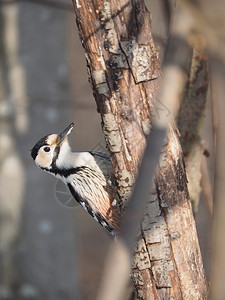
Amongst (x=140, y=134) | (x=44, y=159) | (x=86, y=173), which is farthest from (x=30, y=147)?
(x=140, y=134)

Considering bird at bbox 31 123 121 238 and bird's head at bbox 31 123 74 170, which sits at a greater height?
bird's head at bbox 31 123 74 170

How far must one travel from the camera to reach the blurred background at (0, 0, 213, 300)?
4.35m

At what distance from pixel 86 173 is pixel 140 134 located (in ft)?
2.94

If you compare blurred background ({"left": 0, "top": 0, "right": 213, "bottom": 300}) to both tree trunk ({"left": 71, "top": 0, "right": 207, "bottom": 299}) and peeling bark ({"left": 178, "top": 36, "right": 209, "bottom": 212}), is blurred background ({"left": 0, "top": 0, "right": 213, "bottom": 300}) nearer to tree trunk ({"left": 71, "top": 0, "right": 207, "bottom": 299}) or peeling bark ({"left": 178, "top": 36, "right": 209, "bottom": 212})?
peeling bark ({"left": 178, "top": 36, "right": 209, "bottom": 212})

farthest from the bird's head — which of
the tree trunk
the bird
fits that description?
the tree trunk

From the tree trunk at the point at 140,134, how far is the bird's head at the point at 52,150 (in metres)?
0.87

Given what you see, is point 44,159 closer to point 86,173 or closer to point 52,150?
point 52,150

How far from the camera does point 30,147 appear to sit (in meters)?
4.00

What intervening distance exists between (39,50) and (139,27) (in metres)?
2.96

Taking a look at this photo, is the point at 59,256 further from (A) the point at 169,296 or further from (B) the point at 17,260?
(A) the point at 169,296

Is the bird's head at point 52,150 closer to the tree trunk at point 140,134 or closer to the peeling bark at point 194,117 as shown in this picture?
the peeling bark at point 194,117

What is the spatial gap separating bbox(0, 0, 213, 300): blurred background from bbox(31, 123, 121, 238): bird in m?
1.34

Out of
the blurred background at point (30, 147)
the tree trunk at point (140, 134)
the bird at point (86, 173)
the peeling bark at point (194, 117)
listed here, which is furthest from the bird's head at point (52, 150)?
the blurred background at point (30, 147)

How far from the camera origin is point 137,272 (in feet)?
5.67
